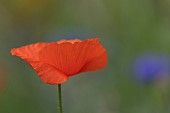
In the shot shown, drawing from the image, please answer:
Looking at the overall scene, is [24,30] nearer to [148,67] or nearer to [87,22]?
[87,22]

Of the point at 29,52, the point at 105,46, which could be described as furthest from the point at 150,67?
the point at 29,52

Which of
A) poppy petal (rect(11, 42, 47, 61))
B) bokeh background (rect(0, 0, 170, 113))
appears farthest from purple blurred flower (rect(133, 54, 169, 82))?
poppy petal (rect(11, 42, 47, 61))

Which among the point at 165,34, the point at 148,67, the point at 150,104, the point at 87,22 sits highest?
the point at 87,22

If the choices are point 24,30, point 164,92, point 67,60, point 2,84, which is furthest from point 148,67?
point 67,60

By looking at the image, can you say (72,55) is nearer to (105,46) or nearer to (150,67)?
(150,67)

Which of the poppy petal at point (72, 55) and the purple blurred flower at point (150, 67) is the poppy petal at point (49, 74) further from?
the purple blurred flower at point (150, 67)

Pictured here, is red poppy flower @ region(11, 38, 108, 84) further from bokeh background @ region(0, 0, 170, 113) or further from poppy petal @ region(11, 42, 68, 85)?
bokeh background @ region(0, 0, 170, 113)
